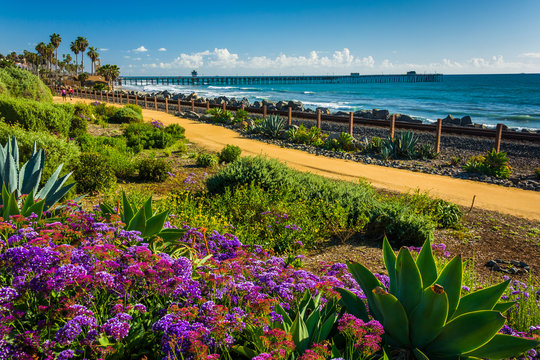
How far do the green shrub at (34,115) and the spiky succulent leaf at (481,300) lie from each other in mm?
13404

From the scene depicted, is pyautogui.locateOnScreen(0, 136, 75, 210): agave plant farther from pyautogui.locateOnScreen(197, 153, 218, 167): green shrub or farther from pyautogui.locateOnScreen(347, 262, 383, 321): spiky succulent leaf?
pyautogui.locateOnScreen(197, 153, 218, 167): green shrub

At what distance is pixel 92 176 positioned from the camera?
878 cm

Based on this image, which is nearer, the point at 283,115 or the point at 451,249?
the point at 451,249

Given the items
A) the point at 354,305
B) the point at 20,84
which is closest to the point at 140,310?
the point at 354,305

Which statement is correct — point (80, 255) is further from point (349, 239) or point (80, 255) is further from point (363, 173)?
point (363, 173)

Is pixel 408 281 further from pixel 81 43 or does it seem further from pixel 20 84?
pixel 81 43

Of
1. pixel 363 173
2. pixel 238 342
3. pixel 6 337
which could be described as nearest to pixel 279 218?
pixel 238 342

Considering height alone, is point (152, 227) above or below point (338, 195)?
above

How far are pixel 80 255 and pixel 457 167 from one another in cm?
1455

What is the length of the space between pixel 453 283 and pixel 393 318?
0.50 m

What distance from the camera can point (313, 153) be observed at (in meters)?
16.6

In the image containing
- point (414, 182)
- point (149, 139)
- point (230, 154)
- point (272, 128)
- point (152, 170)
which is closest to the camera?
point (152, 170)

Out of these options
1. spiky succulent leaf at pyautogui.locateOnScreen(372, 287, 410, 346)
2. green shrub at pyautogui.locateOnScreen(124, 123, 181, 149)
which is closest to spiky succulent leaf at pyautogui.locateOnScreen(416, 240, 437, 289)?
spiky succulent leaf at pyautogui.locateOnScreen(372, 287, 410, 346)

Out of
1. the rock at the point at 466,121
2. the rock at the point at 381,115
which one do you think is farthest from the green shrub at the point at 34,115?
the rock at the point at 466,121
